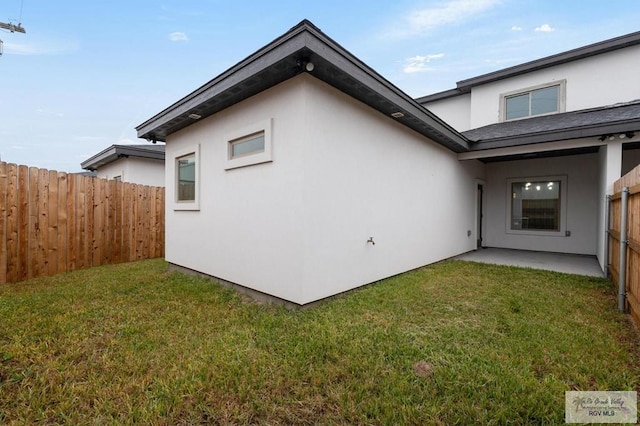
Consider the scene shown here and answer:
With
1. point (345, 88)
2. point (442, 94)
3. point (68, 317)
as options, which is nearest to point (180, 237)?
point (68, 317)

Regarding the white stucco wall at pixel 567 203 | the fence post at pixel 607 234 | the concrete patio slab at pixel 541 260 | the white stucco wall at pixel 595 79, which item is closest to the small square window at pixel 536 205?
the white stucco wall at pixel 567 203

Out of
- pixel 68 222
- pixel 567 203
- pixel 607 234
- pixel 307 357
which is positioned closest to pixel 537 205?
pixel 567 203

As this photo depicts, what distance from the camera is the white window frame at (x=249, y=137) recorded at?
11.9 feet

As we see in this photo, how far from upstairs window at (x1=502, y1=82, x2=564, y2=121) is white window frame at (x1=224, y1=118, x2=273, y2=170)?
905cm

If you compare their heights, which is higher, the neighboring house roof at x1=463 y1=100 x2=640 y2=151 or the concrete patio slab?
the neighboring house roof at x1=463 y1=100 x2=640 y2=151

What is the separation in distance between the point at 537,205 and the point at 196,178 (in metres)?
9.86

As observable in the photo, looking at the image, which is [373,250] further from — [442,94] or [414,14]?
[442,94]

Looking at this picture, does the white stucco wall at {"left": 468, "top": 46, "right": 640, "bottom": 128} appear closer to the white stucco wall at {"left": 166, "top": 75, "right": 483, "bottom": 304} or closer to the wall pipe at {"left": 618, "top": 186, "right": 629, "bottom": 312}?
the white stucco wall at {"left": 166, "top": 75, "right": 483, "bottom": 304}

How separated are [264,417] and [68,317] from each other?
9.67 ft

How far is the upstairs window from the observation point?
8242mm

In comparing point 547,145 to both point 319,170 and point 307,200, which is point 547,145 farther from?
point 307,200

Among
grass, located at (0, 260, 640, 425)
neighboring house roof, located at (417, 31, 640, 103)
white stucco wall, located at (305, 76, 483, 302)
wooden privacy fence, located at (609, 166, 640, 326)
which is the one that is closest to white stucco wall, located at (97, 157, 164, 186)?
grass, located at (0, 260, 640, 425)

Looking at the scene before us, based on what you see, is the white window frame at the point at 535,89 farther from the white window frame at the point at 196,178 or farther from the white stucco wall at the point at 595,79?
the white window frame at the point at 196,178

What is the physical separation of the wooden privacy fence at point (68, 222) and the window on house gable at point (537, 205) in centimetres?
1092
